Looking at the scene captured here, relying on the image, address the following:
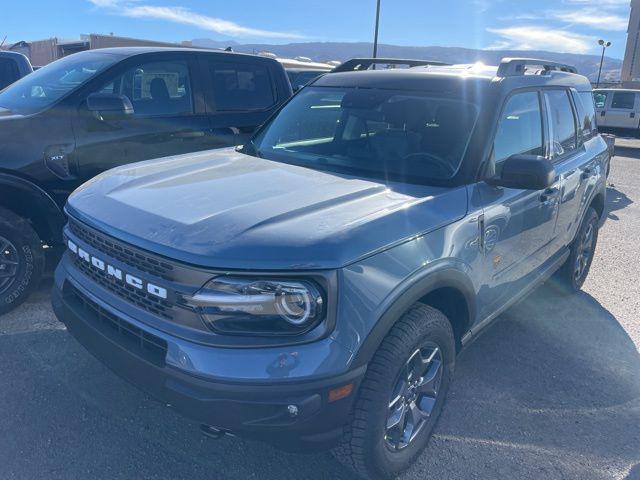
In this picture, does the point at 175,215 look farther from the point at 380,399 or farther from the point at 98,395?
the point at 98,395

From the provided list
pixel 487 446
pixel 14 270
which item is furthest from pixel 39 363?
pixel 487 446

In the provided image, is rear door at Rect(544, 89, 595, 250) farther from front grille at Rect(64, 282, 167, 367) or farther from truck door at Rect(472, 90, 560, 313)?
front grille at Rect(64, 282, 167, 367)

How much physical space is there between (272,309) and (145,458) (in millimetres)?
1190

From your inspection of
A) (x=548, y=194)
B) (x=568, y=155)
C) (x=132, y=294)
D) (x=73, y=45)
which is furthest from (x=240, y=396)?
(x=73, y=45)

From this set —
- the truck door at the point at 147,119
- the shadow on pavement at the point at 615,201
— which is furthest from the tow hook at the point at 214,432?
the shadow on pavement at the point at 615,201

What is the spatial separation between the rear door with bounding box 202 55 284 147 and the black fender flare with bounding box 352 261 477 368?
3049 mm

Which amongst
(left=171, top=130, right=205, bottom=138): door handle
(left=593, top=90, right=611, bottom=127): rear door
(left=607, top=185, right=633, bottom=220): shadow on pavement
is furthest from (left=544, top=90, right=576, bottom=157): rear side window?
(left=593, top=90, right=611, bottom=127): rear door

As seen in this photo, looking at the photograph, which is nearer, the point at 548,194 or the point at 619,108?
the point at 548,194

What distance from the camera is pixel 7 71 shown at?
6863 mm

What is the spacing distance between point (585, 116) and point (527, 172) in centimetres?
232

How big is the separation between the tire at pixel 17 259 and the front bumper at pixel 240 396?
197 cm

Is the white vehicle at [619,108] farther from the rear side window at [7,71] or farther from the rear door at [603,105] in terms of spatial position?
the rear side window at [7,71]

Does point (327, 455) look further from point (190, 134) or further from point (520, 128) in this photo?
point (190, 134)

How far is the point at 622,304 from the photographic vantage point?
4773mm
